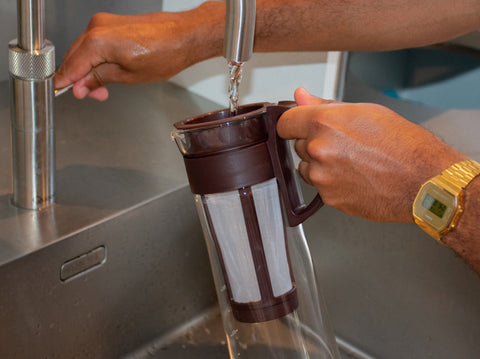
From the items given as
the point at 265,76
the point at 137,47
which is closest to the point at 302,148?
the point at 137,47

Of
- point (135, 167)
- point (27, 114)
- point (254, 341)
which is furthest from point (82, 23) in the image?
point (254, 341)

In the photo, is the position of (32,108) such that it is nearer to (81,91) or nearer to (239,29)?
(81,91)

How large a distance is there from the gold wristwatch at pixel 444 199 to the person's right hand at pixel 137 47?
0.38 m

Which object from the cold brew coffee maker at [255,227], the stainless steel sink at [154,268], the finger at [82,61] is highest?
the finger at [82,61]

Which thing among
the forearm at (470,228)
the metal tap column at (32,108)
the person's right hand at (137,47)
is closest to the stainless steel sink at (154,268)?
the metal tap column at (32,108)

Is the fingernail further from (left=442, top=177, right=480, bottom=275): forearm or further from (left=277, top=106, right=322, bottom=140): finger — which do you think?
(left=442, top=177, right=480, bottom=275): forearm

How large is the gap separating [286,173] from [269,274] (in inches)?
3.6

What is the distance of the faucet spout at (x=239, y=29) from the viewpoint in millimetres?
437

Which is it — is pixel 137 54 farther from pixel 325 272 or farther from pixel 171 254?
pixel 325 272

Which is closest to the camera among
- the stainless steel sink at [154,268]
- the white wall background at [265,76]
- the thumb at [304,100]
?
the thumb at [304,100]

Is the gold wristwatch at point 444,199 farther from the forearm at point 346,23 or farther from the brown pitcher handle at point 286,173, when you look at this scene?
the forearm at point 346,23

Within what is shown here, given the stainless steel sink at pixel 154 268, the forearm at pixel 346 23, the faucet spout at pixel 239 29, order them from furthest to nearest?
1. the forearm at pixel 346 23
2. the stainless steel sink at pixel 154 268
3. the faucet spout at pixel 239 29

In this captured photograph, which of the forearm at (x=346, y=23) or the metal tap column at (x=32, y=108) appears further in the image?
the forearm at (x=346, y=23)

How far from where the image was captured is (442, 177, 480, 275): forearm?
50 cm
